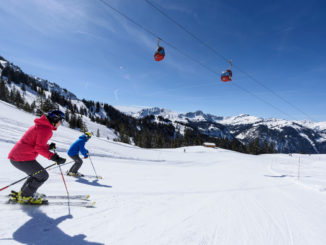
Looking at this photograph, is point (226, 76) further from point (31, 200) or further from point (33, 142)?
point (31, 200)

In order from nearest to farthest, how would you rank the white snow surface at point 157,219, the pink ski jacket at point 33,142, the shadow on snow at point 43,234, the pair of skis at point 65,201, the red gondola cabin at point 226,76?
the shadow on snow at point 43,234 → the white snow surface at point 157,219 → the pink ski jacket at point 33,142 → the pair of skis at point 65,201 → the red gondola cabin at point 226,76

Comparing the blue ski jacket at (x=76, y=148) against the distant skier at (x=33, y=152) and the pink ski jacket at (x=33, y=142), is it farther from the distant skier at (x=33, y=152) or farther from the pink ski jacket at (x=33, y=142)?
the pink ski jacket at (x=33, y=142)

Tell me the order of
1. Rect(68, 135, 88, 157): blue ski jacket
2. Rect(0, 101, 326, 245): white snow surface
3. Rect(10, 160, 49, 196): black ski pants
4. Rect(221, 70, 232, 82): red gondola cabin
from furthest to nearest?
Rect(221, 70, 232, 82): red gondola cabin
Rect(68, 135, 88, 157): blue ski jacket
Rect(10, 160, 49, 196): black ski pants
Rect(0, 101, 326, 245): white snow surface

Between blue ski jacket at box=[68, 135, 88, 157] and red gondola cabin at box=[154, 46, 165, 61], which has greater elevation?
red gondola cabin at box=[154, 46, 165, 61]

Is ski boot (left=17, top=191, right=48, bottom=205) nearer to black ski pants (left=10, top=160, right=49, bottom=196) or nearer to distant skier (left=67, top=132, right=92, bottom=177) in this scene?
black ski pants (left=10, top=160, right=49, bottom=196)

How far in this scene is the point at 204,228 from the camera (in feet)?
12.2

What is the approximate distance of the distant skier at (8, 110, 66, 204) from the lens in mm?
3681

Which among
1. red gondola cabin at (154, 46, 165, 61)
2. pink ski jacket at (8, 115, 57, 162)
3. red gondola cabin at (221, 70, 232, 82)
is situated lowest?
pink ski jacket at (8, 115, 57, 162)

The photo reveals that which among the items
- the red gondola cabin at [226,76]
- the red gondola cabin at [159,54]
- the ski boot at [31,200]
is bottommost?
the ski boot at [31,200]

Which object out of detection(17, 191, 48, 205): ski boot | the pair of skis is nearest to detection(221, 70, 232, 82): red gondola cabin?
the pair of skis

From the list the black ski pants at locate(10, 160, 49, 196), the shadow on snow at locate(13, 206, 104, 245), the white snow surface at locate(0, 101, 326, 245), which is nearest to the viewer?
the shadow on snow at locate(13, 206, 104, 245)

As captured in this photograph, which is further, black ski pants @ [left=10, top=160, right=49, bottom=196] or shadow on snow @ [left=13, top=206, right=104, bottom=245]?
black ski pants @ [left=10, top=160, right=49, bottom=196]

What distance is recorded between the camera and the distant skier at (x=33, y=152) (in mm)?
3681

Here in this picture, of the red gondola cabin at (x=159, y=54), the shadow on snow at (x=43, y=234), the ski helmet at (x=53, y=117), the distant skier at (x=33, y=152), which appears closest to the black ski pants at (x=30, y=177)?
the distant skier at (x=33, y=152)
